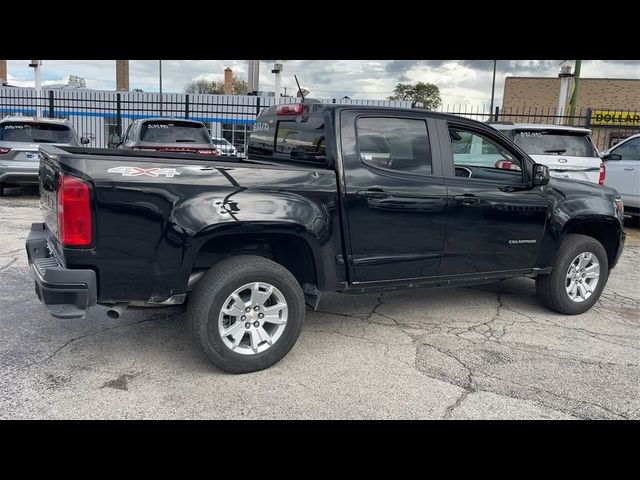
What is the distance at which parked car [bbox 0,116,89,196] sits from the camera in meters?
10.6

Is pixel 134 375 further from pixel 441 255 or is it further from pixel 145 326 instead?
pixel 441 255

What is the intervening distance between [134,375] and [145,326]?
1004mm

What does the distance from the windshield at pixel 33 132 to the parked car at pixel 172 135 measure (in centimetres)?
145

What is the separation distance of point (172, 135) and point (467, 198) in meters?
7.39

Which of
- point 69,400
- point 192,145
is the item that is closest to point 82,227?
point 69,400

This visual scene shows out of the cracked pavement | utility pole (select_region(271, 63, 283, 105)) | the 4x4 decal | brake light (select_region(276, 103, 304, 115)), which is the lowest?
the cracked pavement

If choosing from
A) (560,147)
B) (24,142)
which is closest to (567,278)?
(560,147)

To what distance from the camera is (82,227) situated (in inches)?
133

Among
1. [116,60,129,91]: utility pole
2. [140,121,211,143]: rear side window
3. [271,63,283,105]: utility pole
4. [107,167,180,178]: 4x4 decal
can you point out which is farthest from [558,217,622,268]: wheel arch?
[116,60,129,91]: utility pole

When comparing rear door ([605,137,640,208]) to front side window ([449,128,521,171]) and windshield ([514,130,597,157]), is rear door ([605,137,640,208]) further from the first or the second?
front side window ([449,128,521,171])

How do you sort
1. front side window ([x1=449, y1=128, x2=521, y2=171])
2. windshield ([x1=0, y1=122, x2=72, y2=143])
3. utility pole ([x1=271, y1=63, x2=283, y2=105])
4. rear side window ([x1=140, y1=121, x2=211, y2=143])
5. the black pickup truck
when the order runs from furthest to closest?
utility pole ([x1=271, y1=63, x2=283, y2=105]), windshield ([x1=0, y1=122, x2=72, y2=143]), rear side window ([x1=140, y1=121, x2=211, y2=143]), front side window ([x1=449, y1=128, x2=521, y2=171]), the black pickup truck

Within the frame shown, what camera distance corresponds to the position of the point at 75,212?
336 cm

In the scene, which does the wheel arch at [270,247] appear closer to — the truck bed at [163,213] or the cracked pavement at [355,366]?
the truck bed at [163,213]

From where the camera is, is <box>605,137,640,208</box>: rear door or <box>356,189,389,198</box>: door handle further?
<box>605,137,640,208</box>: rear door
